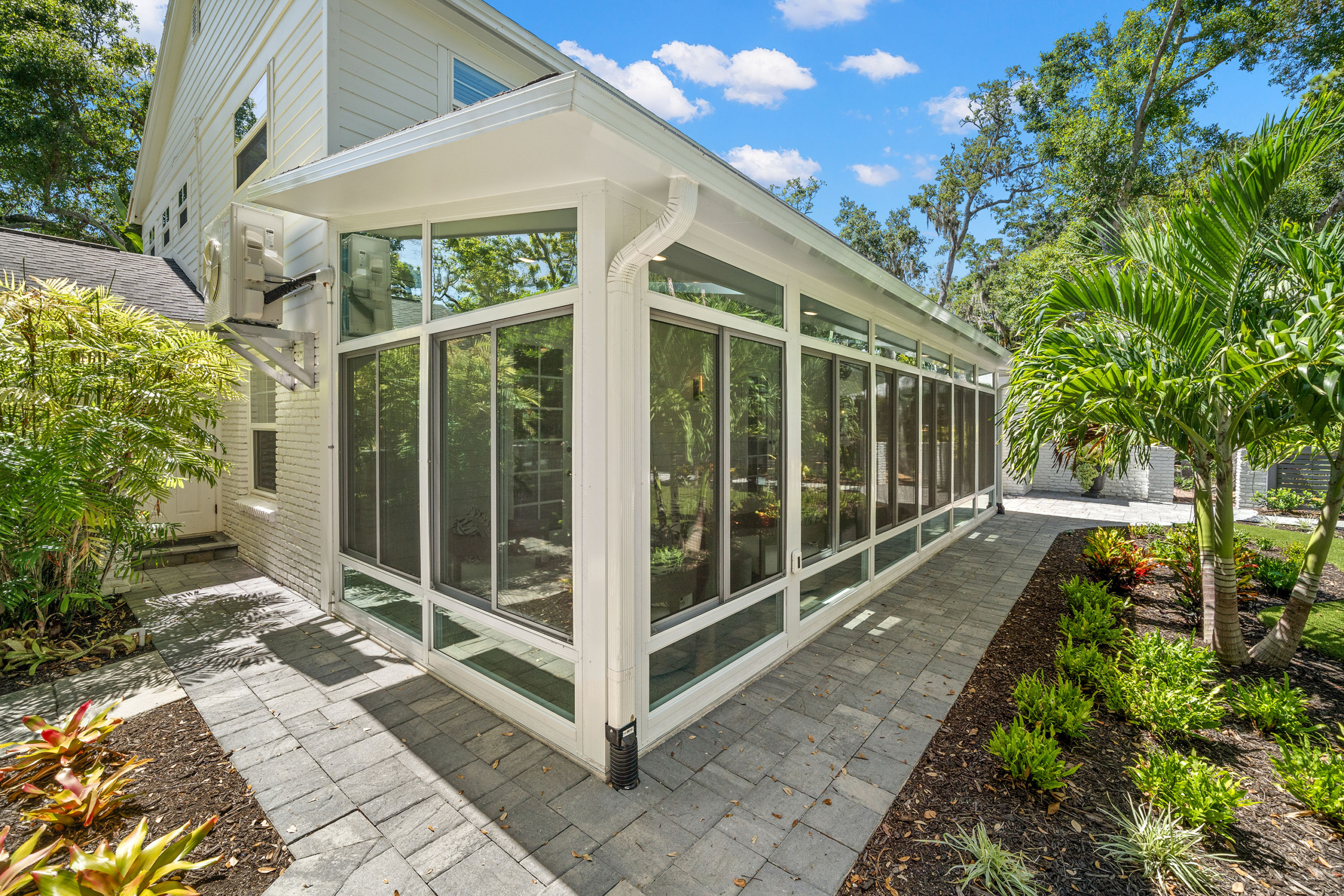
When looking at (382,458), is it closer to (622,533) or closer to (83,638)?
(622,533)

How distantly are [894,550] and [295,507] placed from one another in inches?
239

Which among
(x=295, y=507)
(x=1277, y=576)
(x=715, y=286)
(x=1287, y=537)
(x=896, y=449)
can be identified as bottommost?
(x=1287, y=537)

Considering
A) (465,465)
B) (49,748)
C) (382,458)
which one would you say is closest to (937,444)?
(465,465)

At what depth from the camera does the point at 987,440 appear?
9.87m

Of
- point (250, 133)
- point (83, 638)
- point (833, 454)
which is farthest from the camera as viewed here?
point (250, 133)

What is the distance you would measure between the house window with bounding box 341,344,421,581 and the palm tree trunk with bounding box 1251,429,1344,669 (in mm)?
5719

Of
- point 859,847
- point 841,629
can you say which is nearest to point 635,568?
point 859,847

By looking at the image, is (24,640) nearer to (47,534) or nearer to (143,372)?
(47,534)

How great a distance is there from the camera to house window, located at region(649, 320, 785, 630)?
300 cm

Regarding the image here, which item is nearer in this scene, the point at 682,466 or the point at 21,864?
the point at 21,864

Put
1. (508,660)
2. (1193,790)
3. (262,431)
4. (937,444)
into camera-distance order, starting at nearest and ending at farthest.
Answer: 1. (1193,790)
2. (508,660)
3. (262,431)
4. (937,444)

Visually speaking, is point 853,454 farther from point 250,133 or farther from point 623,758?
point 250,133

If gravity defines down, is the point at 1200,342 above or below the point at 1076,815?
above

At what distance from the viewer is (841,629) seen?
183 inches
